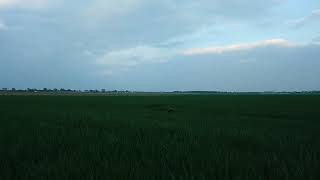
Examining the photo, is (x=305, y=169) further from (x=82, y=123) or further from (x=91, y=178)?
(x=82, y=123)

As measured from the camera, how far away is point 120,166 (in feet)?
15.5

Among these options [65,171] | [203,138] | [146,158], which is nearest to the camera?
[65,171]

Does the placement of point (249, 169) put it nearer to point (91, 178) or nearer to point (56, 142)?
point (91, 178)

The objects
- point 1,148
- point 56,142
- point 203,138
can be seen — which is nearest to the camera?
point 1,148

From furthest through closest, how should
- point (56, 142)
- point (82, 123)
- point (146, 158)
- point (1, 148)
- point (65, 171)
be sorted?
1. point (82, 123)
2. point (56, 142)
3. point (1, 148)
4. point (146, 158)
5. point (65, 171)

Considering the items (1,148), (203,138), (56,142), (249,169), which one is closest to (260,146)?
(203,138)

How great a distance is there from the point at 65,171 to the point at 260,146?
14.6 feet

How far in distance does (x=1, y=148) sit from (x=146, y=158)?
2.99 m

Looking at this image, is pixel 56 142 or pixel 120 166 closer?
pixel 120 166

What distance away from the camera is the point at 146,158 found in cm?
546

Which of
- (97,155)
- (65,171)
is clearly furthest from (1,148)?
(65,171)

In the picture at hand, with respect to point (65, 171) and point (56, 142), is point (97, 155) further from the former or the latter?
point (56, 142)

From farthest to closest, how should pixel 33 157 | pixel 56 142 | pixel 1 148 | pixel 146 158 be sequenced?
pixel 56 142, pixel 1 148, pixel 33 157, pixel 146 158

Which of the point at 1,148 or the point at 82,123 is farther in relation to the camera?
the point at 82,123
